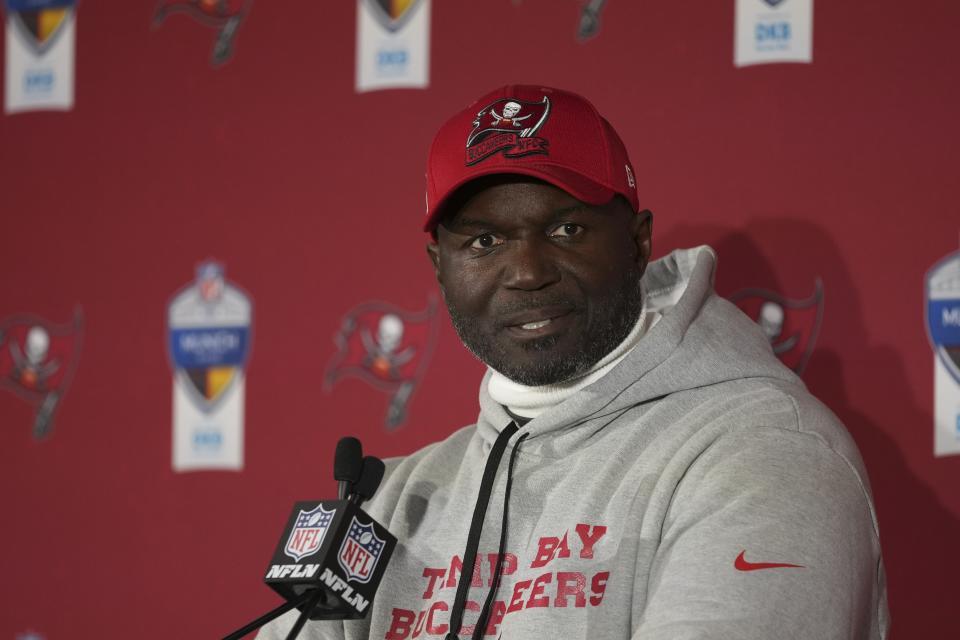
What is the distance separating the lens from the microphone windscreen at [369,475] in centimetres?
113

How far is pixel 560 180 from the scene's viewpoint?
51.3 inches

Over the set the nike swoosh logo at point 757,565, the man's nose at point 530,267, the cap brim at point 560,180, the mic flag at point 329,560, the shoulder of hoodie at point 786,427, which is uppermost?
the cap brim at point 560,180

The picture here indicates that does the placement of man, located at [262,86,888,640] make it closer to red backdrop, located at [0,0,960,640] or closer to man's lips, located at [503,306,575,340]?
man's lips, located at [503,306,575,340]

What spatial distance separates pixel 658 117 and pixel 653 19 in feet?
0.48

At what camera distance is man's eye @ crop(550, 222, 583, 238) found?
135cm

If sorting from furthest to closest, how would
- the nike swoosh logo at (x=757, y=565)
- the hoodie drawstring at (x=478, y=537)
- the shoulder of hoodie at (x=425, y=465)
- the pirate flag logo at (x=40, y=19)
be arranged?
1. the pirate flag logo at (x=40, y=19)
2. the shoulder of hoodie at (x=425, y=465)
3. the hoodie drawstring at (x=478, y=537)
4. the nike swoosh logo at (x=757, y=565)

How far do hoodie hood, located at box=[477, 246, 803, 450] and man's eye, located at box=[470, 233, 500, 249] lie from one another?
0.19 m

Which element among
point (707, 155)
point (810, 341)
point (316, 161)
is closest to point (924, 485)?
point (810, 341)

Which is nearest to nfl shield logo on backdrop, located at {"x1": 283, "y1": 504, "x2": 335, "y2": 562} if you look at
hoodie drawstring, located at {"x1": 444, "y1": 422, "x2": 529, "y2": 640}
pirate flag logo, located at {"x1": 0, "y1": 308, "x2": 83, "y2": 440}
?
hoodie drawstring, located at {"x1": 444, "y1": 422, "x2": 529, "y2": 640}

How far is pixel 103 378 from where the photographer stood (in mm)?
2070

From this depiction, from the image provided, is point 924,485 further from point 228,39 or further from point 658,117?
point 228,39

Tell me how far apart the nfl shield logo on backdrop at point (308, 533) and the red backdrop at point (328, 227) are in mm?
710

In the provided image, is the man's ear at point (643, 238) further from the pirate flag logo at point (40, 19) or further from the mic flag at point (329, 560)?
the pirate flag logo at point (40, 19)

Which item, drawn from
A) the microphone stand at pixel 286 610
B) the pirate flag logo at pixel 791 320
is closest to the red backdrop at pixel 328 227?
the pirate flag logo at pixel 791 320
